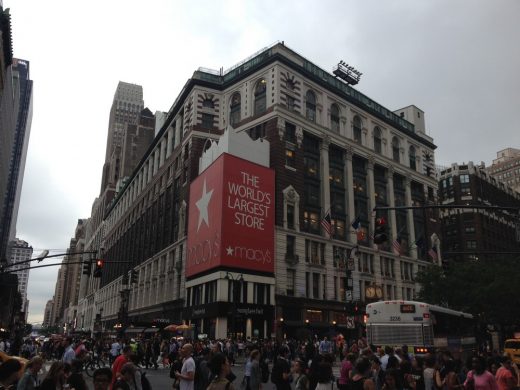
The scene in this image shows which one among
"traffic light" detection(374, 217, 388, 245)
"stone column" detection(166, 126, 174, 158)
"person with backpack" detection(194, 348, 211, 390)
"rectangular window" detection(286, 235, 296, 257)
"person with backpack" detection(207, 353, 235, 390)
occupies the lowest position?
"person with backpack" detection(194, 348, 211, 390)

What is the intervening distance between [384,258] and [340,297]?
1147 cm

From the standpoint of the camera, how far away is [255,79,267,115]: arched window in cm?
6056

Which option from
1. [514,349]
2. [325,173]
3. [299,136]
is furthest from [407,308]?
[325,173]

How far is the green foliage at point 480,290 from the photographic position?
4947 cm

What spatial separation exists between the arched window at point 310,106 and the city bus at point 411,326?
38.8 m

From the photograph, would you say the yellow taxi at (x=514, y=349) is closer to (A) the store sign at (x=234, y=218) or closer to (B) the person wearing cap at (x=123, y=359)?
(A) the store sign at (x=234, y=218)

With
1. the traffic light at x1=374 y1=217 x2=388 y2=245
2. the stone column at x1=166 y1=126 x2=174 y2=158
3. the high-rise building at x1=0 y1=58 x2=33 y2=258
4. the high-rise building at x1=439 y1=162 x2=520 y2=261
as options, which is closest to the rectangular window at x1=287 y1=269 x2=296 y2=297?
the stone column at x1=166 y1=126 x2=174 y2=158

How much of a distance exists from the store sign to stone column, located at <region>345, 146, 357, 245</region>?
47.4 ft

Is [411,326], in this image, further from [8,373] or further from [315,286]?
[315,286]

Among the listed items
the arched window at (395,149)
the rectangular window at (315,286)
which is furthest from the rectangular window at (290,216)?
the arched window at (395,149)

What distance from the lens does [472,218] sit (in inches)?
4572

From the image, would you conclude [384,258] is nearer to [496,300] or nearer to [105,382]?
[496,300]

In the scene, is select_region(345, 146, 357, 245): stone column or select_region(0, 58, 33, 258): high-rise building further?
select_region(0, 58, 33, 258): high-rise building

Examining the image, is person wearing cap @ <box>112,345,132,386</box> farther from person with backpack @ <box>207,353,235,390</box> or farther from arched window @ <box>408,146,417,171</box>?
arched window @ <box>408,146,417,171</box>
